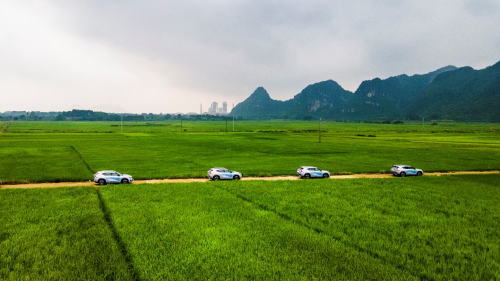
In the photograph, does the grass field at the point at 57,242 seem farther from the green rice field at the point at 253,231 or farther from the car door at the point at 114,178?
the car door at the point at 114,178

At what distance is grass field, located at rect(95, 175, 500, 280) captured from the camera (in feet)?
40.1

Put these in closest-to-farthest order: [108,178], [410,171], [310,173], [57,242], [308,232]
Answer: [57,242] < [308,232] < [108,178] < [310,173] < [410,171]

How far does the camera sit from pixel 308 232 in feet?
53.5

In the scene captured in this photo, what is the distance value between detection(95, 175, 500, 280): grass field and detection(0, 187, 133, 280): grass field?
993 mm

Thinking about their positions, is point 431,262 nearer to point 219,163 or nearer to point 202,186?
point 202,186

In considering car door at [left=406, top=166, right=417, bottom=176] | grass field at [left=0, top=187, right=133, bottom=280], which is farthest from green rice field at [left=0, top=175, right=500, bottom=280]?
car door at [left=406, top=166, right=417, bottom=176]

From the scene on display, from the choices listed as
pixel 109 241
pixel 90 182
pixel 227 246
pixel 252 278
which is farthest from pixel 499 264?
pixel 90 182

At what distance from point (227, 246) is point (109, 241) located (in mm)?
6273

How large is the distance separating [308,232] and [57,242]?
529 inches

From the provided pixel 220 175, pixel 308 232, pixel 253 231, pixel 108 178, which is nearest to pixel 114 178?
pixel 108 178

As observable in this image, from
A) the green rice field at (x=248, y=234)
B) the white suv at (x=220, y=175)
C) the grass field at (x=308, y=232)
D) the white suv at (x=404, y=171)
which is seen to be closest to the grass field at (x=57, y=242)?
the green rice field at (x=248, y=234)

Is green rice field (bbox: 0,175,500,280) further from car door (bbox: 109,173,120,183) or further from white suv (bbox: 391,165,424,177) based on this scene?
white suv (bbox: 391,165,424,177)

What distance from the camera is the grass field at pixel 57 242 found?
39.0ft

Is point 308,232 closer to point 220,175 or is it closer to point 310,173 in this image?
point 220,175
